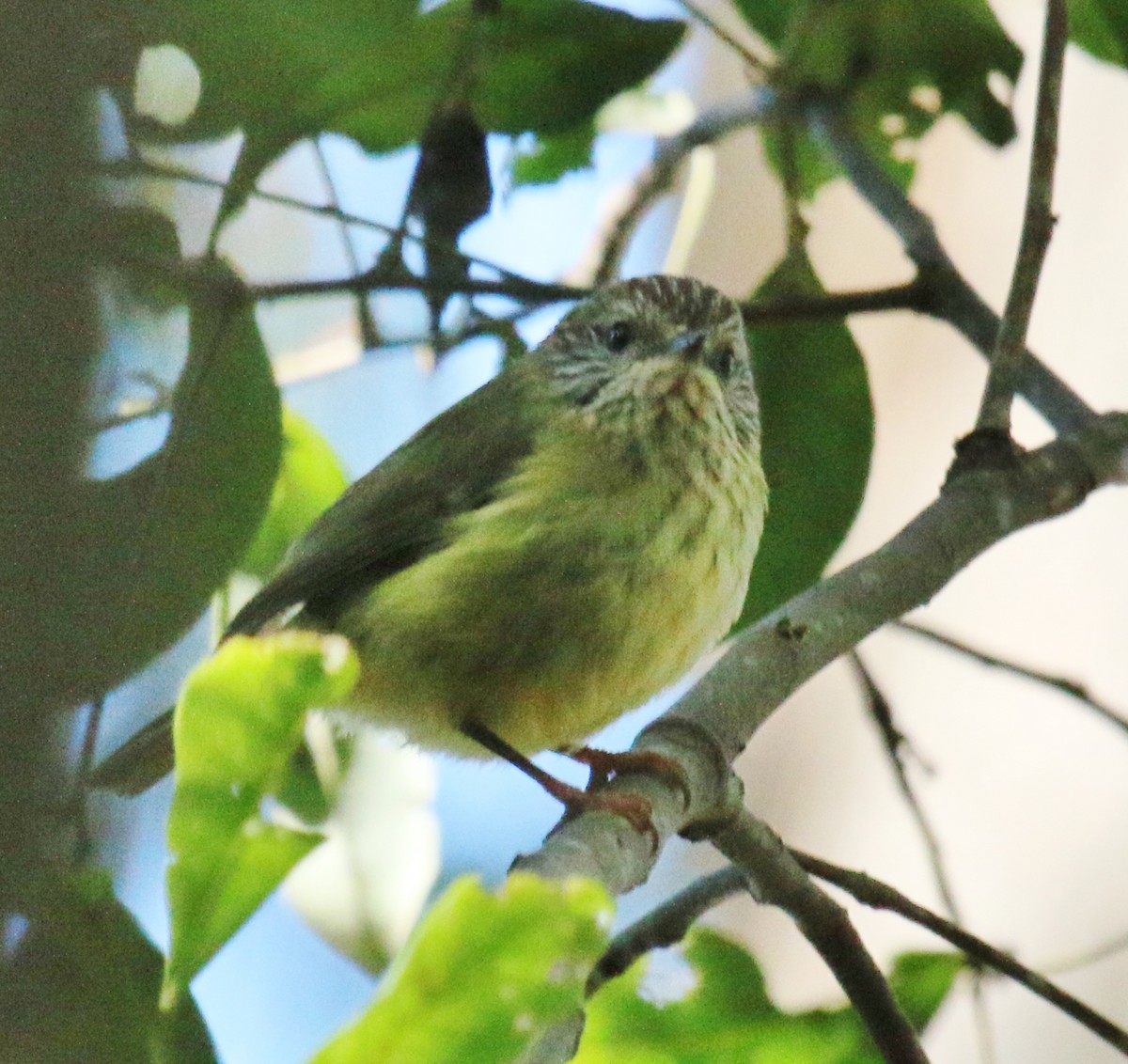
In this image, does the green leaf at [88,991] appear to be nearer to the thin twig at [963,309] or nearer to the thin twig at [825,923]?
the thin twig at [825,923]

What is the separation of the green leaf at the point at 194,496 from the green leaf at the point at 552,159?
0.71 metres

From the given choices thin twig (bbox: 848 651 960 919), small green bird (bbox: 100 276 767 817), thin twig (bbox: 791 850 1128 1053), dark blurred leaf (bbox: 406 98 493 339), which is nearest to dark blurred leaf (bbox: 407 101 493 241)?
dark blurred leaf (bbox: 406 98 493 339)

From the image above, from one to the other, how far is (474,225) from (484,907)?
140 cm

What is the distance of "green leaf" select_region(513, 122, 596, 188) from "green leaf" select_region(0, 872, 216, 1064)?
143 cm

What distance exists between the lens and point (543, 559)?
6.22 ft

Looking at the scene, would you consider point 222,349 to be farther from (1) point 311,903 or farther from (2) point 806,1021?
(2) point 806,1021

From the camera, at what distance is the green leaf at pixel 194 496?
1.52m

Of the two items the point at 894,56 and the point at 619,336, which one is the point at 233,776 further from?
the point at 894,56

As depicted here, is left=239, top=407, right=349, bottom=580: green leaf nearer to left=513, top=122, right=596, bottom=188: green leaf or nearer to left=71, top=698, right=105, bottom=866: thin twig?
left=513, top=122, right=596, bottom=188: green leaf

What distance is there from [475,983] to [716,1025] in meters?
0.90

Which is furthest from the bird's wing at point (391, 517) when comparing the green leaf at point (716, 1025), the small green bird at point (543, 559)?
the green leaf at point (716, 1025)

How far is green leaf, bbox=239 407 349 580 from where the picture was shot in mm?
2146

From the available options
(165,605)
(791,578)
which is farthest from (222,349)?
(791,578)

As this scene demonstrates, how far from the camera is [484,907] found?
752mm
